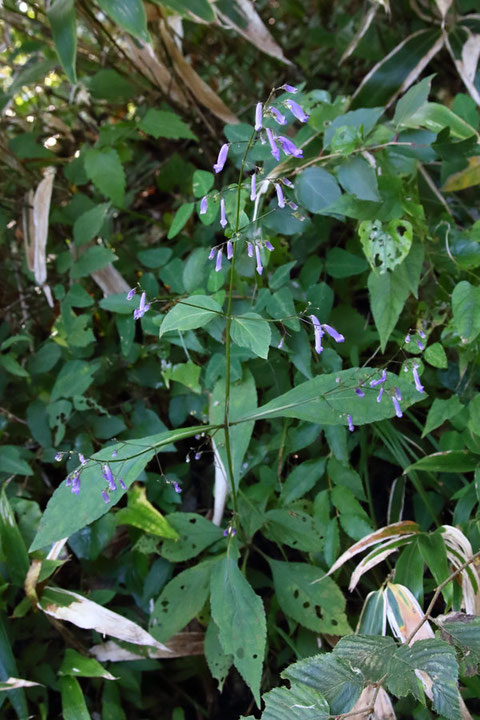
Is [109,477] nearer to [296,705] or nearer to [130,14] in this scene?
[296,705]

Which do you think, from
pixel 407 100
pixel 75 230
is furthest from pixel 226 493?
pixel 407 100

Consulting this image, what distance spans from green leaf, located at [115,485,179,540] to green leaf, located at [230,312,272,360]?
0.44m

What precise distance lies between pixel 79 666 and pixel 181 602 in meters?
0.24

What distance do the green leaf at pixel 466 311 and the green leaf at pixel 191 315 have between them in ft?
1.29

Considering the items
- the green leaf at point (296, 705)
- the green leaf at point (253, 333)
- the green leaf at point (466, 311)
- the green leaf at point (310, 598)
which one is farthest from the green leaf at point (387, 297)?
the green leaf at point (296, 705)

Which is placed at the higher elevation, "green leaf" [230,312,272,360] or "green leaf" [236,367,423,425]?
"green leaf" [230,312,272,360]

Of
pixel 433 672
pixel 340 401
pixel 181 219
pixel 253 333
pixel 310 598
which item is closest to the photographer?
pixel 433 672

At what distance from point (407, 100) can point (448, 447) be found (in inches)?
24.8

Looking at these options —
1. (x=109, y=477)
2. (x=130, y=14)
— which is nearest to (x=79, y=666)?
(x=109, y=477)

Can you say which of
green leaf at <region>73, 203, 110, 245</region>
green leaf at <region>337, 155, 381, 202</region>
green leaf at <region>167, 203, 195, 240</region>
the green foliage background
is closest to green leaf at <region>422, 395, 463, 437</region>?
the green foliage background

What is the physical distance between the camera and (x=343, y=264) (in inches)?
49.3

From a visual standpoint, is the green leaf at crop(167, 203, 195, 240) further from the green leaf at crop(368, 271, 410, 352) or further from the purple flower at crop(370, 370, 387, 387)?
the purple flower at crop(370, 370, 387, 387)

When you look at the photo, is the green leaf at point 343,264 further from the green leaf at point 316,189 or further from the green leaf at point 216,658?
the green leaf at point 216,658

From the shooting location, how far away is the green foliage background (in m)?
0.94
